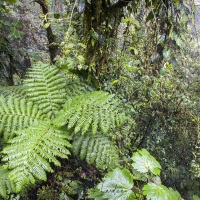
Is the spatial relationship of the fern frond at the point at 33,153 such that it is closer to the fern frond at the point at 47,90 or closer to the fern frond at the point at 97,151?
the fern frond at the point at 97,151

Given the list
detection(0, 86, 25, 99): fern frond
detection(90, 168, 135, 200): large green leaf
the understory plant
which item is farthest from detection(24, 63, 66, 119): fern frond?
detection(90, 168, 135, 200): large green leaf

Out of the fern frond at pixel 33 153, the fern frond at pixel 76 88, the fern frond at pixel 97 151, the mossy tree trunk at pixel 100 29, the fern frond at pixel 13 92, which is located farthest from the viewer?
the fern frond at pixel 13 92

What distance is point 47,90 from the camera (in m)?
2.25

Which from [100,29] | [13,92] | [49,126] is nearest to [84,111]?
[49,126]

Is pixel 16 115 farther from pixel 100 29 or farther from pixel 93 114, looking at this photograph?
pixel 100 29

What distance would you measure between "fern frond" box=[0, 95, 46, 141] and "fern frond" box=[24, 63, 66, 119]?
0.28 ft

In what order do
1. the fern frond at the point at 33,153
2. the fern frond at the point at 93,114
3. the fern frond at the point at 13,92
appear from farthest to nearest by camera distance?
the fern frond at the point at 13,92 < the fern frond at the point at 93,114 < the fern frond at the point at 33,153

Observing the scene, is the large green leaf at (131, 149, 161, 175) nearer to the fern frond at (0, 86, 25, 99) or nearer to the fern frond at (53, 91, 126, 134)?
the fern frond at (53, 91, 126, 134)

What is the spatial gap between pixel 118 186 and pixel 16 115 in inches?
43.1

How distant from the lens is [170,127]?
4.14 m

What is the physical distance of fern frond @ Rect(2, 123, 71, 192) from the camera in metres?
1.46

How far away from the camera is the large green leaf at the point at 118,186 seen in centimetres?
150

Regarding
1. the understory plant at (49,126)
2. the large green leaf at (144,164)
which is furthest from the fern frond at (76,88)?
the large green leaf at (144,164)

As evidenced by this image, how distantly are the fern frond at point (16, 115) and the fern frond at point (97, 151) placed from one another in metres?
0.44
